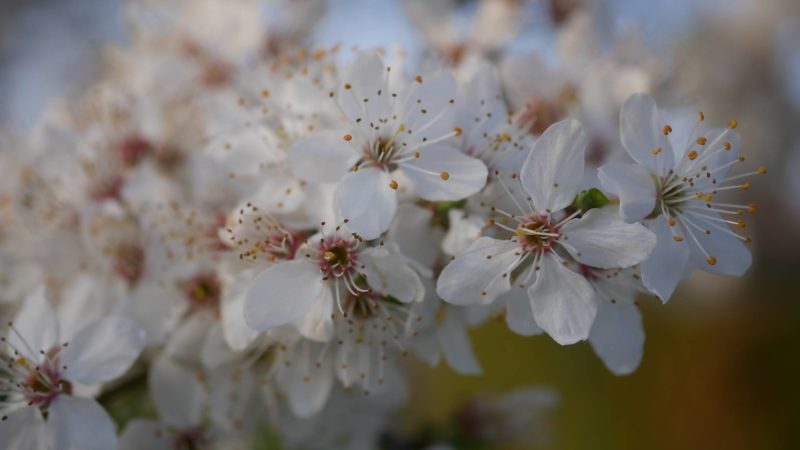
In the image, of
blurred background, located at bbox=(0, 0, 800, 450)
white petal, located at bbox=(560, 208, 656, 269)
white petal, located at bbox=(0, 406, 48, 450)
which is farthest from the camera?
blurred background, located at bbox=(0, 0, 800, 450)

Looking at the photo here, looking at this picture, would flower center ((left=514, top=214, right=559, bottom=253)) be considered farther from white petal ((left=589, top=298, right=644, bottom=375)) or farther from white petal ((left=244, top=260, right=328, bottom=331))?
white petal ((left=244, top=260, right=328, bottom=331))

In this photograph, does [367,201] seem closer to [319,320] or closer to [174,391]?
[319,320]

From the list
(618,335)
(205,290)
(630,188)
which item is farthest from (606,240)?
(205,290)

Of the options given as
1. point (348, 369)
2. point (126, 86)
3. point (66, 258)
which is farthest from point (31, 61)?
point (348, 369)

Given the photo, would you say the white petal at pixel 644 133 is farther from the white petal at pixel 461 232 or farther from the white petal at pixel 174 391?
the white petal at pixel 174 391

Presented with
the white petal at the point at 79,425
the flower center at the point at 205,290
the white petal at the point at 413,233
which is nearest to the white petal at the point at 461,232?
the white petal at the point at 413,233

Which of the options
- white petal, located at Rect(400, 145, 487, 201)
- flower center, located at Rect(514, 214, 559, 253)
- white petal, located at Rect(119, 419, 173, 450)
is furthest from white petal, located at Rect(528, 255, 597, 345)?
white petal, located at Rect(119, 419, 173, 450)

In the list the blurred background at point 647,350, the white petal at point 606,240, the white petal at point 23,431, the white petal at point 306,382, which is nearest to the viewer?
the white petal at point 606,240
